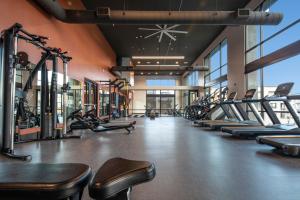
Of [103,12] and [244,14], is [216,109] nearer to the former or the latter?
[244,14]

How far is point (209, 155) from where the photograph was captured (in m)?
3.54

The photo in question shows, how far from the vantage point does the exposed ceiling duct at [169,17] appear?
6621 mm

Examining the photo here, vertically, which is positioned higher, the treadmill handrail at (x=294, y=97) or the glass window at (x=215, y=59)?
the glass window at (x=215, y=59)

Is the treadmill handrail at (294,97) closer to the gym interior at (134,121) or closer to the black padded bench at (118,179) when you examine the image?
the gym interior at (134,121)

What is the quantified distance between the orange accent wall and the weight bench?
4.33m

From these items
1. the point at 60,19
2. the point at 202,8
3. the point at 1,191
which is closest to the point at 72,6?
the point at 60,19

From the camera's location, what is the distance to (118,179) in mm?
950

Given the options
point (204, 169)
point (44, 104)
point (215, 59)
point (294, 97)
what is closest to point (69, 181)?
point (204, 169)

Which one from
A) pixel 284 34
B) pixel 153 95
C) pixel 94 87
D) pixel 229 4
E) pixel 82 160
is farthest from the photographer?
pixel 153 95

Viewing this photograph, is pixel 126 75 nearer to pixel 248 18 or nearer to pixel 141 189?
pixel 248 18

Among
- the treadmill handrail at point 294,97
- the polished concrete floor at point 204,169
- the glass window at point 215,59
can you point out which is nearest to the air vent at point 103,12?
the polished concrete floor at point 204,169

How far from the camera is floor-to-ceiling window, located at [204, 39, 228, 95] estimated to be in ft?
41.5

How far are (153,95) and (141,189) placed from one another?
22.3 meters

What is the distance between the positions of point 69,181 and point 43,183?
0.32ft
